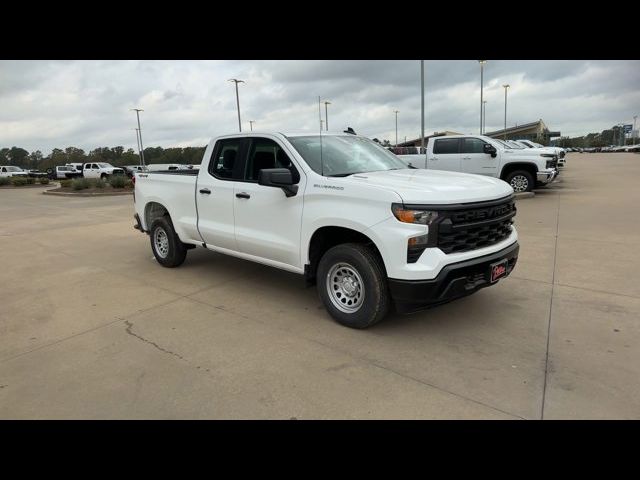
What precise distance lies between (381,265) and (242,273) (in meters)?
2.92

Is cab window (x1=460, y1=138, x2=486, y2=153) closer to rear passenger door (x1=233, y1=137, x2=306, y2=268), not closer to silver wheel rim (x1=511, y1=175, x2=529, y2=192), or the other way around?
silver wheel rim (x1=511, y1=175, x2=529, y2=192)

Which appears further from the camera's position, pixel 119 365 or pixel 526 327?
pixel 526 327

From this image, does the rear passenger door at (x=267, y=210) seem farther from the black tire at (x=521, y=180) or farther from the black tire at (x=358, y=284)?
the black tire at (x=521, y=180)

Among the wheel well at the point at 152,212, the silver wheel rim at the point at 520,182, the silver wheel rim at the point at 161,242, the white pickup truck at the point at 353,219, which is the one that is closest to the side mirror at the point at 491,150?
the silver wheel rim at the point at 520,182

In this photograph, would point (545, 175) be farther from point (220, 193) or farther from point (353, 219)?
point (353, 219)

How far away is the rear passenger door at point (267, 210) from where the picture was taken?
15.6ft

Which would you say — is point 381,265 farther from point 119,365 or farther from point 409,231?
point 119,365

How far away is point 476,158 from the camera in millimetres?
14695

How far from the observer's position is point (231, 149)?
5695 mm

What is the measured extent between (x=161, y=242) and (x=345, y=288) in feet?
12.2
